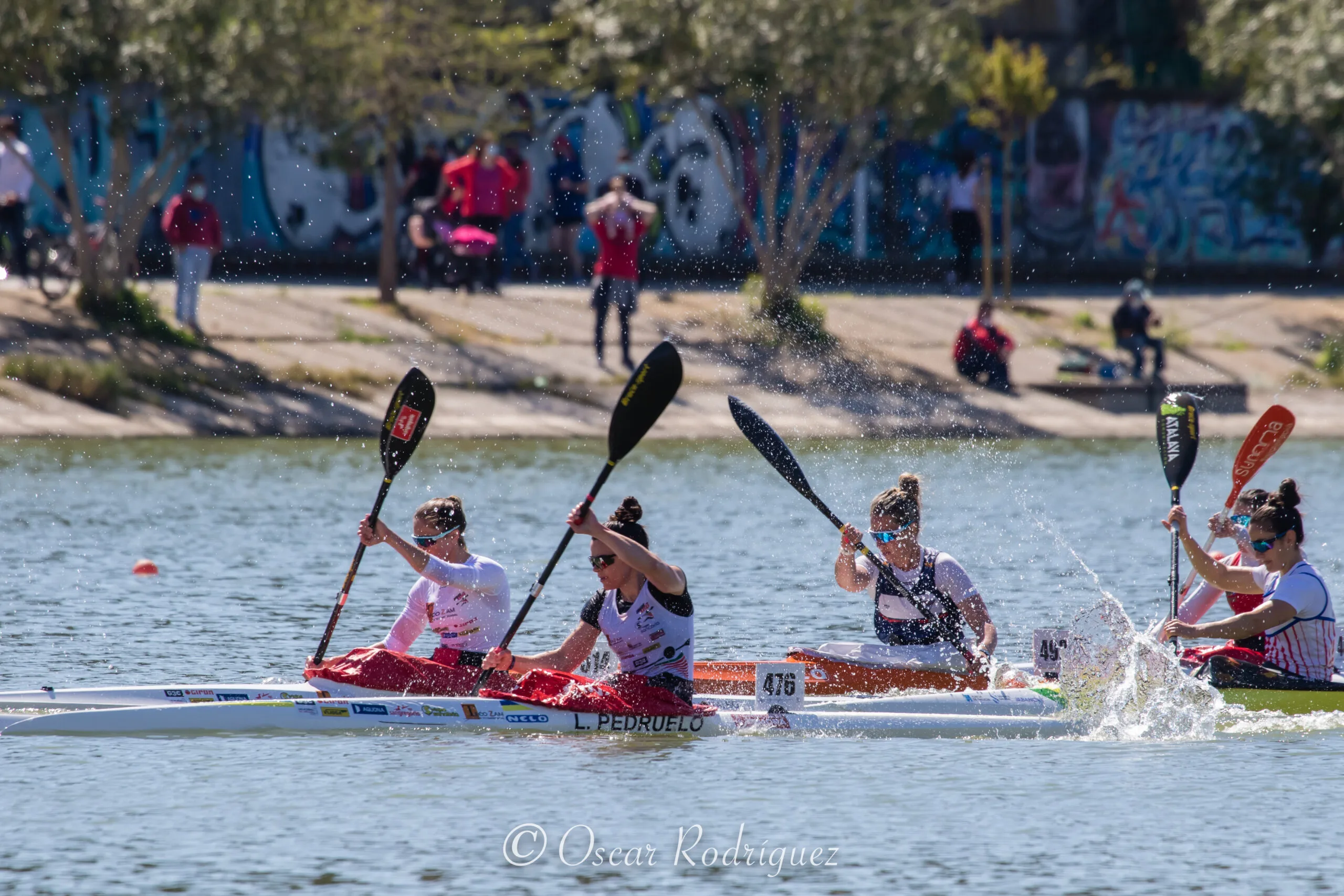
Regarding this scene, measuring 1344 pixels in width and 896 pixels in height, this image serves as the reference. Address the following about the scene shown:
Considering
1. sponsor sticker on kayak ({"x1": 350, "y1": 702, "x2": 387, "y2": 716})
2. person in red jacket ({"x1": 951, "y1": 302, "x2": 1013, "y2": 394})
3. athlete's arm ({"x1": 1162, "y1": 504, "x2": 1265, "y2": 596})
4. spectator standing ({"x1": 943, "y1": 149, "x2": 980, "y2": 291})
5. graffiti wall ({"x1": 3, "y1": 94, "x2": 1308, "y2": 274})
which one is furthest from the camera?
graffiti wall ({"x1": 3, "y1": 94, "x2": 1308, "y2": 274})

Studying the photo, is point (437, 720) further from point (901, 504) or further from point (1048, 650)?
point (1048, 650)

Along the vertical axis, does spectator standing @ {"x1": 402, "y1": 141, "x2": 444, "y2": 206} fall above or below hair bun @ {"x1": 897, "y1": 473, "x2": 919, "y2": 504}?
above

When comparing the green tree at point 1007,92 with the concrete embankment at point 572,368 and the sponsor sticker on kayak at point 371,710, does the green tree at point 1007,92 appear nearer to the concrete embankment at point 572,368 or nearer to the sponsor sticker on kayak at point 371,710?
the concrete embankment at point 572,368

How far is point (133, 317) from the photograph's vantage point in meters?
31.0

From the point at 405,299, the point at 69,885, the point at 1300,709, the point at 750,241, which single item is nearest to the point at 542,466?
the point at 405,299

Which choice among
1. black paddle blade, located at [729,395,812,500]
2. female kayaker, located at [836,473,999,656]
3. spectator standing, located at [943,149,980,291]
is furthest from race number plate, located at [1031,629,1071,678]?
spectator standing, located at [943,149,980,291]

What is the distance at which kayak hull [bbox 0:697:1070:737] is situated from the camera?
40.7 feet

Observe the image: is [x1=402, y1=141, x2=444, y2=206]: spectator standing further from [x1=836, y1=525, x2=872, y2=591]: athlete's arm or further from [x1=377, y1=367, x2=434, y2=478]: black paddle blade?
[x1=836, y1=525, x2=872, y2=591]: athlete's arm

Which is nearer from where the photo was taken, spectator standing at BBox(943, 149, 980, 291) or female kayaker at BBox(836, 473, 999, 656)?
female kayaker at BBox(836, 473, 999, 656)

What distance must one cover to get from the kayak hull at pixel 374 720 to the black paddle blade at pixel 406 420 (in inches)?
105

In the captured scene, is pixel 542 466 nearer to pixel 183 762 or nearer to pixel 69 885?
pixel 183 762

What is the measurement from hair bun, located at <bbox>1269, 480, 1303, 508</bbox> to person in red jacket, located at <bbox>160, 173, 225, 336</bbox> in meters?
21.0

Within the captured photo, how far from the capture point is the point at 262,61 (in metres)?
30.3

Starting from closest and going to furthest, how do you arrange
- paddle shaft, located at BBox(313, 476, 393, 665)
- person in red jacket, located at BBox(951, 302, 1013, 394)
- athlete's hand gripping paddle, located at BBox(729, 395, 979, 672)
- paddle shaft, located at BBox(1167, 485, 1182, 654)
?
1. paddle shaft, located at BBox(313, 476, 393, 665)
2. paddle shaft, located at BBox(1167, 485, 1182, 654)
3. athlete's hand gripping paddle, located at BBox(729, 395, 979, 672)
4. person in red jacket, located at BBox(951, 302, 1013, 394)
